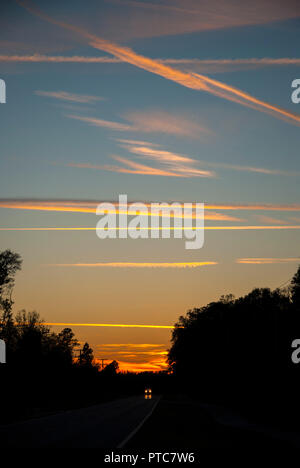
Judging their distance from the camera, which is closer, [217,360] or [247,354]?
[247,354]

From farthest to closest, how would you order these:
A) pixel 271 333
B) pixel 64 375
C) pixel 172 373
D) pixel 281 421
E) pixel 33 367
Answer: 1. pixel 172 373
2. pixel 64 375
3. pixel 33 367
4. pixel 271 333
5. pixel 281 421

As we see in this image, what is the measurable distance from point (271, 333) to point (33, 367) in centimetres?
6369

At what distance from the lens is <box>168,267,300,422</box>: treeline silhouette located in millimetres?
51719

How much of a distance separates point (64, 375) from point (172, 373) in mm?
42374

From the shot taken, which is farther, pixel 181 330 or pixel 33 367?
pixel 181 330

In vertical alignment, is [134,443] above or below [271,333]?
below

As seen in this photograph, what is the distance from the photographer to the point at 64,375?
168 meters

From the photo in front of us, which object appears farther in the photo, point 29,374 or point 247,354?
point 29,374

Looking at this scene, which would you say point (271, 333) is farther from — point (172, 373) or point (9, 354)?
point (172, 373)

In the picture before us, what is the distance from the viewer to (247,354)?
263 feet

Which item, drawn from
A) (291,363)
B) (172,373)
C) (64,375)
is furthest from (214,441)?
(172,373)

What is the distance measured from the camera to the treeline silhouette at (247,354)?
170 ft

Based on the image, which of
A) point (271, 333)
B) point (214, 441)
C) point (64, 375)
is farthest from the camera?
point (64, 375)
